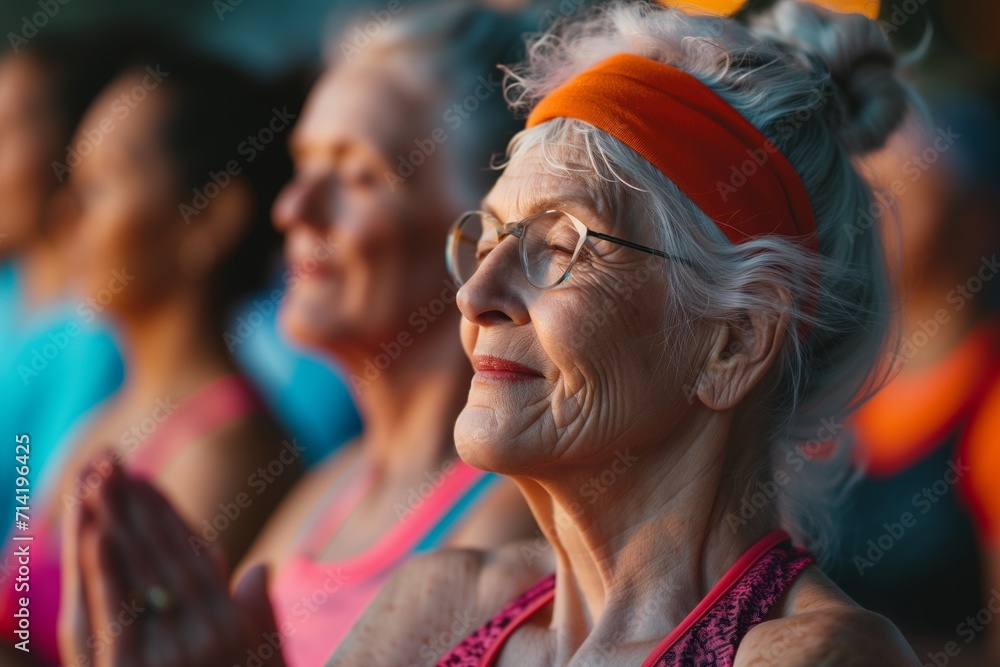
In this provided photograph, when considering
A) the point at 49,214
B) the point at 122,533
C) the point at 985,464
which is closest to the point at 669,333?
the point at 122,533

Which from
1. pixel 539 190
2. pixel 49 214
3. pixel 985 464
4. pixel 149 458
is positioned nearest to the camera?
pixel 539 190

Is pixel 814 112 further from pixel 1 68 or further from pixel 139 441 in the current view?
pixel 1 68

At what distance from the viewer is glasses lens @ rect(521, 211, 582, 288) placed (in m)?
1.27

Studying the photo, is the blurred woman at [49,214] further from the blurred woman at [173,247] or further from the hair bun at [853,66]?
the hair bun at [853,66]

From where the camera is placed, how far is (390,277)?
2.25 metres

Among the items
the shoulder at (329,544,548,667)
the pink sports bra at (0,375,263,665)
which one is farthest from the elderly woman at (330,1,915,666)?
the pink sports bra at (0,375,263,665)

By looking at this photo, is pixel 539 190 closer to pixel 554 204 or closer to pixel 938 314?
pixel 554 204

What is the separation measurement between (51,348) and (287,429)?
2.93 ft

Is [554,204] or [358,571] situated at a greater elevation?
[554,204]

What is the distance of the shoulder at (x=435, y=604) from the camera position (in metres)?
1.51

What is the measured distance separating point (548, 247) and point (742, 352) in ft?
0.92

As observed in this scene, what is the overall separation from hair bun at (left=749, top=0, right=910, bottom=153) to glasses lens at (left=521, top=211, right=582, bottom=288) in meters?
0.45

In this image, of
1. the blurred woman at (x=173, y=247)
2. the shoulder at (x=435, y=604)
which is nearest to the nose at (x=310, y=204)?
the blurred woman at (x=173, y=247)

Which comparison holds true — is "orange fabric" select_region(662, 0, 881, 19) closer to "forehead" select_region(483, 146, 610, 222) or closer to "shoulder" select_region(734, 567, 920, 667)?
"forehead" select_region(483, 146, 610, 222)
